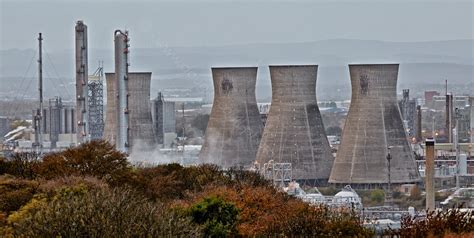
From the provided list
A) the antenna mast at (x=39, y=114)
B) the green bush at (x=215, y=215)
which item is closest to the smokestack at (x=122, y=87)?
the antenna mast at (x=39, y=114)

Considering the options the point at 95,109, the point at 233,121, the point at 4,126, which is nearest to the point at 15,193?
the point at 233,121

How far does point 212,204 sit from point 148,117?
30.5 m

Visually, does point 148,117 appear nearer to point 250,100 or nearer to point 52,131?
point 250,100

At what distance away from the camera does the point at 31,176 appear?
2728cm

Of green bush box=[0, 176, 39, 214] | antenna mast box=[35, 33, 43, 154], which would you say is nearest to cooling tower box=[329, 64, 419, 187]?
antenna mast box=[35, 33, 43, 154]

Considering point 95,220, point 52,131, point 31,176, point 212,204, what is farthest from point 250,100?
point 95,220

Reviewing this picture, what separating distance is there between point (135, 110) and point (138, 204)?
109 feet

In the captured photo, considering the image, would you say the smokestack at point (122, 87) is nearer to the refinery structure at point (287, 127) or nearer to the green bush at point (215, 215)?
the refinery structure at point (287, 127)

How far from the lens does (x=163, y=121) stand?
203 ft

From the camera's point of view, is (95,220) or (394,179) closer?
(95,220)

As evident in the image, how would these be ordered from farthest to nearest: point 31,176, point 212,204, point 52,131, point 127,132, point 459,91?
point 459,91 < point 52,131 < point 127,132 < point 31,176 < point 212,204

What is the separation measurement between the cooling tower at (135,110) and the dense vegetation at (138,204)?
15.4 metres

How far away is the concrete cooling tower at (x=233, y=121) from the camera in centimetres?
4816

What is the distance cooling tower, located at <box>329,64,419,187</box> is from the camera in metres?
46.6
